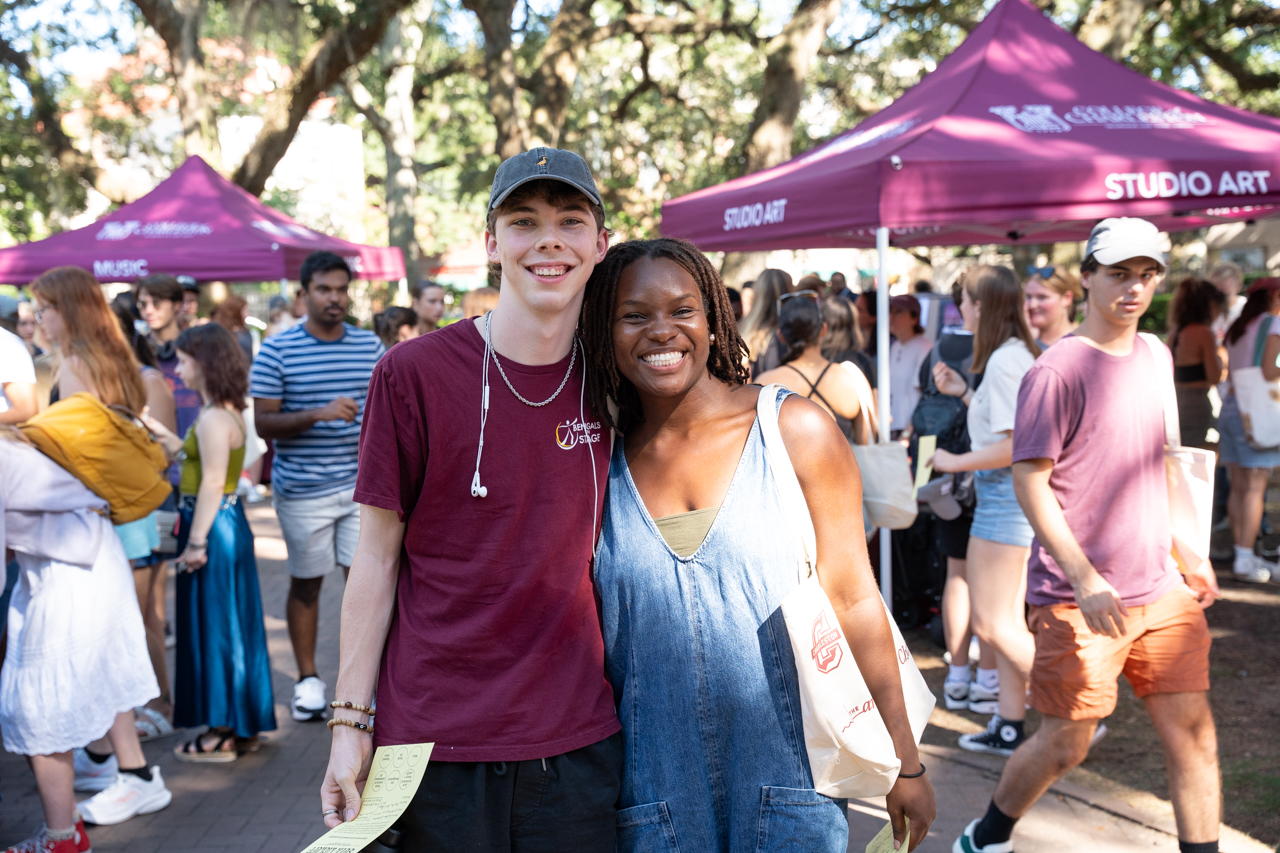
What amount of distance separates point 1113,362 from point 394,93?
1844 cm

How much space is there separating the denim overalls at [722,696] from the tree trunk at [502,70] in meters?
10.6

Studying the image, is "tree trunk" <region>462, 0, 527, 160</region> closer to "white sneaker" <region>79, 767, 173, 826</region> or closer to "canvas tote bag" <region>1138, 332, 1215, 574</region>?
"white sneaker" <region>79, 767, 173, 826</region>

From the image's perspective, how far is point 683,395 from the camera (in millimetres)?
2131

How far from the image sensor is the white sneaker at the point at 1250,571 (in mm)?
6906

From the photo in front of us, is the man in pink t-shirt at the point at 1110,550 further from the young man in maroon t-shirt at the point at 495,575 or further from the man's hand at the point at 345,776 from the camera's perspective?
the man's hand at the point at 345,776

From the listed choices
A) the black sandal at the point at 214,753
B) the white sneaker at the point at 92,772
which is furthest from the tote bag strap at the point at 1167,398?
the white sneaker at the point at 92,772

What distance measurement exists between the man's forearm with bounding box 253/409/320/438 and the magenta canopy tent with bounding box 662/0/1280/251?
8.89ft

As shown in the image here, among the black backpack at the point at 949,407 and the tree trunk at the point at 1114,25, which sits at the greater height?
the tree trunk at the point at 1114,25

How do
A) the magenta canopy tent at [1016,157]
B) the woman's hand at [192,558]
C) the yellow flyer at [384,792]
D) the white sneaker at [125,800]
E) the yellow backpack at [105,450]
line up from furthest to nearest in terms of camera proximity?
the magenta canopy tent at [1016,157] < the woman's hand at [192,558] < the white sneaker at [125,800] < the yellow backpack at [105,450] < the yellow flyer at [384,792]

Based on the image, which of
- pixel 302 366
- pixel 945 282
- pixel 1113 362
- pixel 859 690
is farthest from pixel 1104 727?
pixel 945 282

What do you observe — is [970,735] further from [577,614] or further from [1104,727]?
[577,614]

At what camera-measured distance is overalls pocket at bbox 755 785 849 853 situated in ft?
6.54

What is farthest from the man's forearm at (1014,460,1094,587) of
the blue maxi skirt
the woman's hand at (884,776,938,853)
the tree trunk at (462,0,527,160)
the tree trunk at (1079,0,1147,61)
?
the tree trunk at (1079,0,1147,61)

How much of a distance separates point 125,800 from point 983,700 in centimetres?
386
